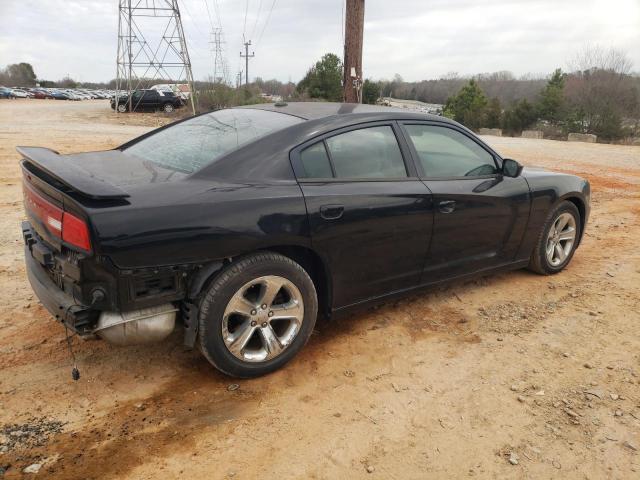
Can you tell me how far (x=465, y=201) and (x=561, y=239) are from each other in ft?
5.21

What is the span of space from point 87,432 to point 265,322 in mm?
1036

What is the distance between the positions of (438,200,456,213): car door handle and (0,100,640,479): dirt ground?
85cm

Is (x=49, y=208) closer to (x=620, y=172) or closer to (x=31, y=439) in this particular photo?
(x=31, y=439)

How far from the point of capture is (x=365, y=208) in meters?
Answer: 3.08

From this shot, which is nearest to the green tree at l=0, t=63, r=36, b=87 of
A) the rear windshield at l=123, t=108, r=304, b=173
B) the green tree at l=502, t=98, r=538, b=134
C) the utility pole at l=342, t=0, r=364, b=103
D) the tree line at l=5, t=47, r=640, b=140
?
the tree line at l=5, t=47, r=640, b=140

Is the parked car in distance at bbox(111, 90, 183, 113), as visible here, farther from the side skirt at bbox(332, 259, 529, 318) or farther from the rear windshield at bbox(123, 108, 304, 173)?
the side skirt at bbox(332, 259, 529, 318)

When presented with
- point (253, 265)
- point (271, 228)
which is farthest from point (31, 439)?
point (271, 228)

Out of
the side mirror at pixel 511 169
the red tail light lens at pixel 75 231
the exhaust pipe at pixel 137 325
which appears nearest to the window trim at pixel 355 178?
the side mirror at pixel 511 169

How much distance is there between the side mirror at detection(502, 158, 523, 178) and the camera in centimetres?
387

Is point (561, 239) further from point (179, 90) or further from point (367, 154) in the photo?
point (179, 90)

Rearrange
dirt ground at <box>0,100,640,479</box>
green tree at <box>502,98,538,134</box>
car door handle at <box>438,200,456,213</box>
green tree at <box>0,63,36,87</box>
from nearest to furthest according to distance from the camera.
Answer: dirt ground at <box>0,100,640,479</box> < car door handle at <box>438,200,456,213</box> < green tree at <box>502,98,538,134</box> < green tree at <box>0,63,36,87</box>

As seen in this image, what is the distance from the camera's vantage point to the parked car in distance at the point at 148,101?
95.3ft

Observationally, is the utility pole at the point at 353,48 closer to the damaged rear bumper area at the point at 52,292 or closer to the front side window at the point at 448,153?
the front side window at the point at 448,153

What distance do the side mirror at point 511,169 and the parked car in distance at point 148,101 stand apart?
93.3 ft
